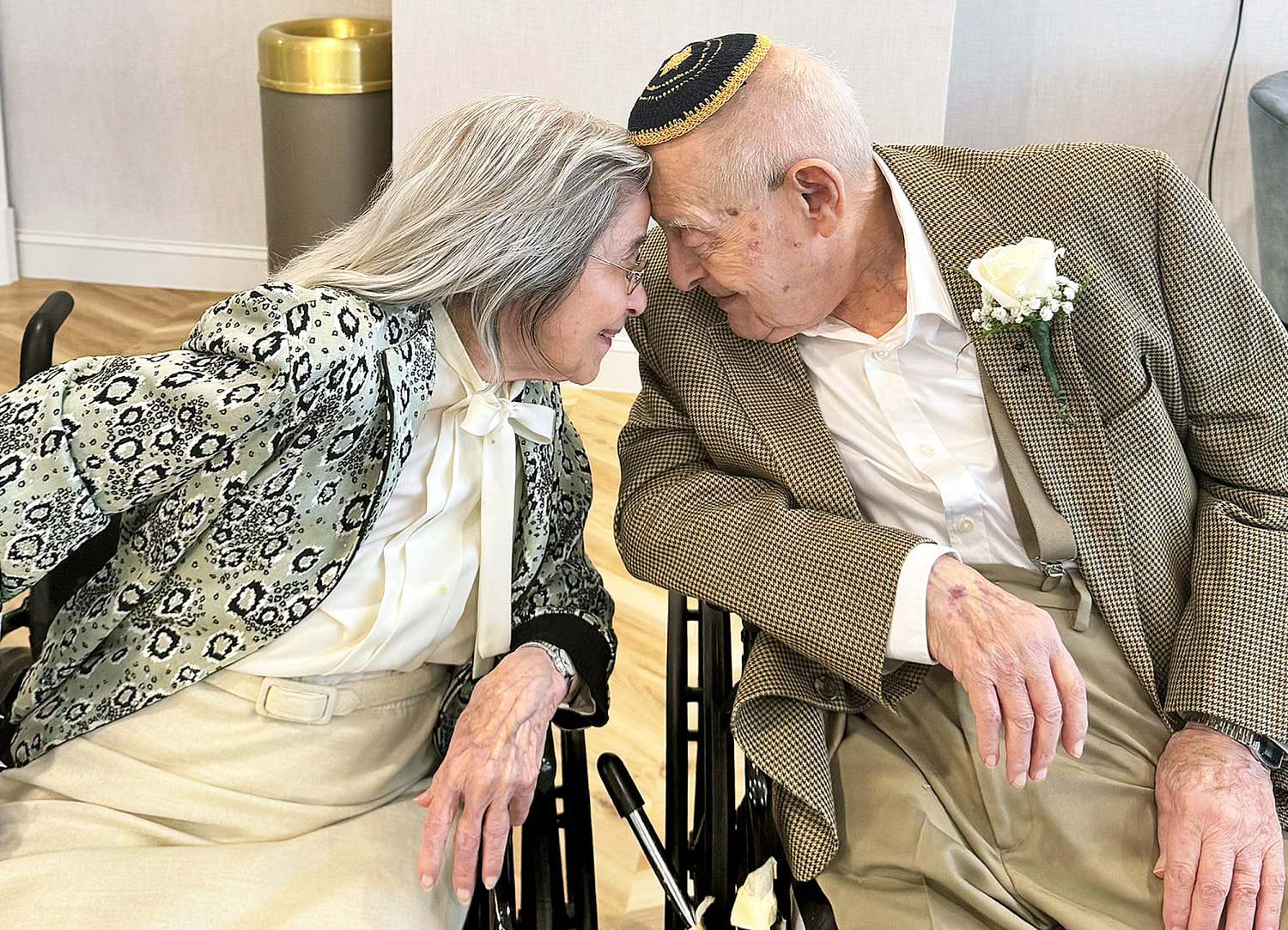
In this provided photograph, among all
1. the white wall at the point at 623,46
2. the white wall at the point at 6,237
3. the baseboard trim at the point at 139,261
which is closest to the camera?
the white wall at the point at 623,46

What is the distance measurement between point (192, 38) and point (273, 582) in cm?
385

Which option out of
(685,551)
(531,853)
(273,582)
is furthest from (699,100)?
(531,853)

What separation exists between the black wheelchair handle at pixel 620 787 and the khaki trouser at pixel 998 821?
0.24 meters

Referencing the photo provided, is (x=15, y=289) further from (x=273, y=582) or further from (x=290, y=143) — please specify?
(x=273, y=582)

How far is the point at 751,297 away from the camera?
1.64m

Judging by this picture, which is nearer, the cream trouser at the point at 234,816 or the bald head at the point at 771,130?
the cream trouser at the point at 234,816

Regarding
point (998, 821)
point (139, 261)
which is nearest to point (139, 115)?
point (139, 261)

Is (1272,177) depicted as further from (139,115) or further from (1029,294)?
(139,115)

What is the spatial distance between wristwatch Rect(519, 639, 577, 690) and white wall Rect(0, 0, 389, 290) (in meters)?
3.59

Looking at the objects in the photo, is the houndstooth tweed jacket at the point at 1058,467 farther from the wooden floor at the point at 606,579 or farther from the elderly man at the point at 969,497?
the wooden floor at the point at 606,579

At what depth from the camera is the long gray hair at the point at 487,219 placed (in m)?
1.40

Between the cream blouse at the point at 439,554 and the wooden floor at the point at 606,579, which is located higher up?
the cream blouse at the point at 439,554

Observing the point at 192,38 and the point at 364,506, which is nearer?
the point at 364,506

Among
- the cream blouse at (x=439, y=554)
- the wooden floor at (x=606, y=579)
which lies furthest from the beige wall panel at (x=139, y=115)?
the cream blouse at (x=439, y=554)
